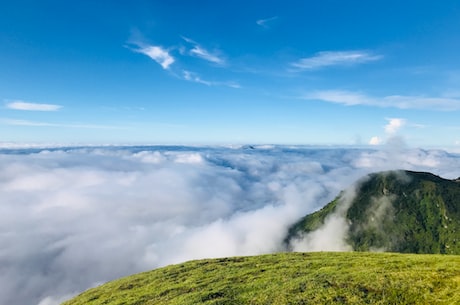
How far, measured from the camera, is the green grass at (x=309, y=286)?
32094 mm

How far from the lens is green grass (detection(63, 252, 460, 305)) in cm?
3209

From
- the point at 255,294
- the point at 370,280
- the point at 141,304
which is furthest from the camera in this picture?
the point at 141,304

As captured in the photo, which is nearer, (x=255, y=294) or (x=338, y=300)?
(x=338, y=300)

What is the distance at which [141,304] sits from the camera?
50.2m

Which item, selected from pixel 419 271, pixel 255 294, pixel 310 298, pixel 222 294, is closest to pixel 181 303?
pixel 222 294

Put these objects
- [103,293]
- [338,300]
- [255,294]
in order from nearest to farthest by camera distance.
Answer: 1. [338,300]
2. [255,294]
3. [103,293]

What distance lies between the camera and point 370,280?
37.5m

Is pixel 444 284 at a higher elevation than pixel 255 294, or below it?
higher

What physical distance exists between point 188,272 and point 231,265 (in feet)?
37.5

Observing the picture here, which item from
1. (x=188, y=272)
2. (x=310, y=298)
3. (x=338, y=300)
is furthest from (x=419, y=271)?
(x=188, y=272)

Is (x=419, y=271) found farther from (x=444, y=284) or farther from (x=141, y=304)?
(x=141, y=304)

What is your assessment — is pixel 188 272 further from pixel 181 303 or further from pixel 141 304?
pixel 181 303

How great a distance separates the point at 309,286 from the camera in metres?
39.3

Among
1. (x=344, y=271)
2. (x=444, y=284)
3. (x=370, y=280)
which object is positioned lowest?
(x=344, y=271)
